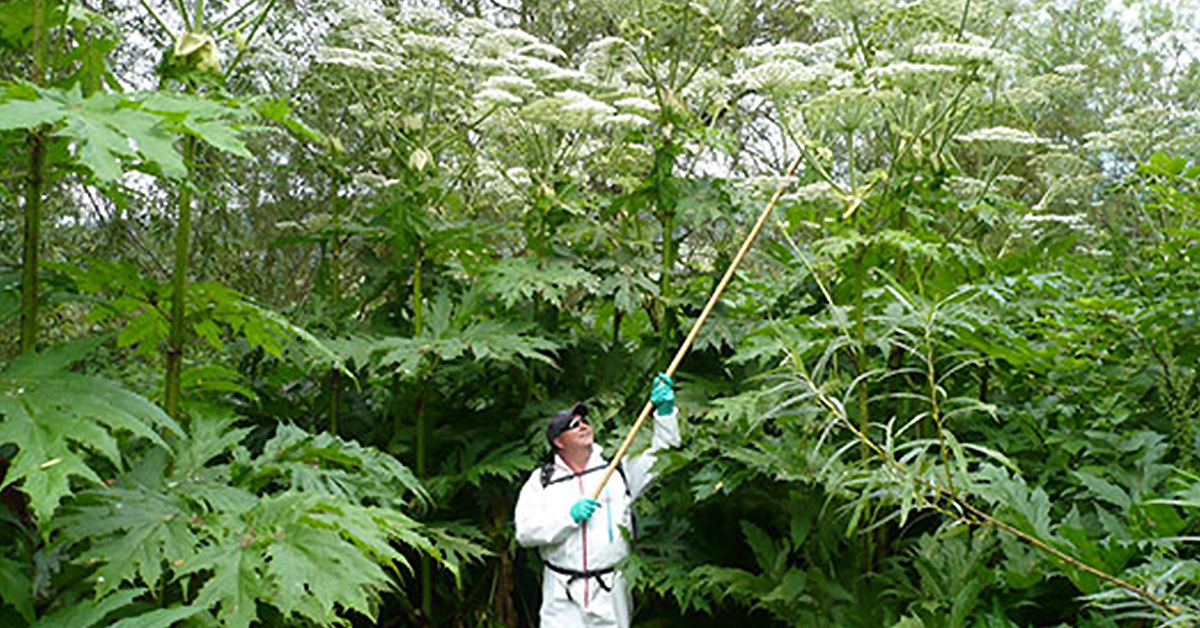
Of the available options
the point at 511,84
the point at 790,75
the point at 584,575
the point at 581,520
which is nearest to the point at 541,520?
the point at 581,520

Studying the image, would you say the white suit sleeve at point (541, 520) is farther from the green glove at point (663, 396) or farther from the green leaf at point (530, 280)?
the green leaf at point (530, 280)

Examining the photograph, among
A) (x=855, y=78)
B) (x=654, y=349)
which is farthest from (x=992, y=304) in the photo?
(x=654, y=349)

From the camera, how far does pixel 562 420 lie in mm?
4477

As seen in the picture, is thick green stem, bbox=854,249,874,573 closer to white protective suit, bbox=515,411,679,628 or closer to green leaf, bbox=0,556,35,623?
white protective suit, bbox=515,411,679,628

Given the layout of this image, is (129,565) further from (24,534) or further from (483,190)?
(483,190)

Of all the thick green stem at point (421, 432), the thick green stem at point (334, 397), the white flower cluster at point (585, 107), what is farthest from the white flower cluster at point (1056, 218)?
the thick green stem at point (334, 397)

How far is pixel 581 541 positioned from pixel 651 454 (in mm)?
458

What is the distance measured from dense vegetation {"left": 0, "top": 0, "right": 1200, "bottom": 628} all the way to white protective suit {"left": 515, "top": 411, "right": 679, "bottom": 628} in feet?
0.56

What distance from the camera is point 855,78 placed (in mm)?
3777

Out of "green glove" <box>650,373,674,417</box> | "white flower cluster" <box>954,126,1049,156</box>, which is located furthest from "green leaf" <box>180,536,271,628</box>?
"white flower cluster" <box>954,126,1049,156</box>

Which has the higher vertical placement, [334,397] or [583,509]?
[334,397]

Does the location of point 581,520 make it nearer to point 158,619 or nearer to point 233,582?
Answer: point 233,582

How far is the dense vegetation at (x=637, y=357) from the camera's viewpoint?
2.38 m

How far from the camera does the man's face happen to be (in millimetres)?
4477
